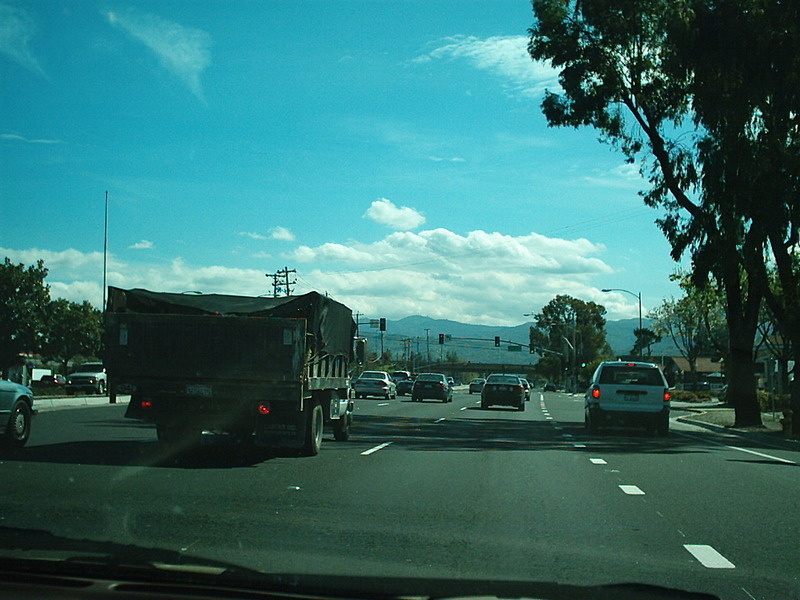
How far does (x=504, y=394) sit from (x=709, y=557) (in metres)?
33.0

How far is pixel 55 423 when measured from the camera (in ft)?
73.2

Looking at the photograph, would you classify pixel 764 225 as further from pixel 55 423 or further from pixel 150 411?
pixel 55 423

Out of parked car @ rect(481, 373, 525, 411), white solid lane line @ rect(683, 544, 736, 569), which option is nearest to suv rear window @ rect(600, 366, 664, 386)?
white solid lane line @ rect(683, 544, 736, 569)

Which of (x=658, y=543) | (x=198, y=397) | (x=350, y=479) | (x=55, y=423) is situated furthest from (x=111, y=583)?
(x=55, y=423)

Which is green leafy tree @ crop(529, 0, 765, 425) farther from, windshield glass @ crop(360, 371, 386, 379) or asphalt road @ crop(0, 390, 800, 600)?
windshield glass @ crop(360, 371, 386, 379)

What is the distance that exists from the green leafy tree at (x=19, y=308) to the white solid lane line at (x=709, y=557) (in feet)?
161

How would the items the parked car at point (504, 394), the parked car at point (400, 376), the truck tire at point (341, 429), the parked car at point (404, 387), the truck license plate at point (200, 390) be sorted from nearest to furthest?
1. the truck license plate at point (200, 390)
2. the truck tire at point (341, 429)
3. the parked car at point (504, 394)
4. the parked car at point (404, 387)
5. the parked car at point (400, 376)

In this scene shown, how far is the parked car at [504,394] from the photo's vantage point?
4006 cm

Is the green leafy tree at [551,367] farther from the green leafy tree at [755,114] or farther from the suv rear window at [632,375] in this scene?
the suv rear window at [632,375]

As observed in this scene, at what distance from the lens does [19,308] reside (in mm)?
52406

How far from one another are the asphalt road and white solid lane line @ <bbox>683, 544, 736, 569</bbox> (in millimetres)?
35

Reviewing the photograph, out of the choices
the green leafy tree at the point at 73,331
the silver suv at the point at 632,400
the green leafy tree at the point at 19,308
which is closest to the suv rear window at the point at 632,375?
the silver suv at the point at 632,400

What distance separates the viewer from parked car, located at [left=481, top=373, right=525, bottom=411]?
40062mm

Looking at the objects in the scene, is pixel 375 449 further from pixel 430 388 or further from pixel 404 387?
pixel 404 387
